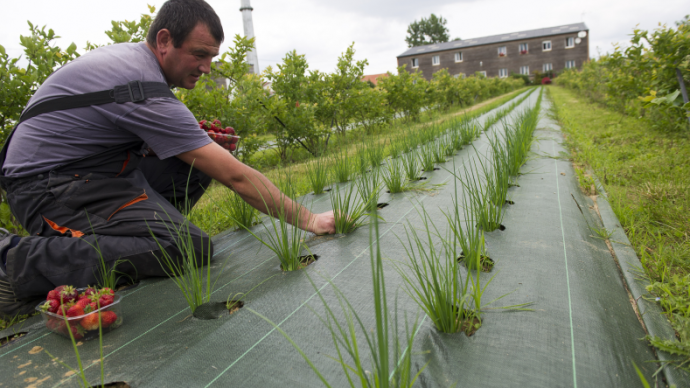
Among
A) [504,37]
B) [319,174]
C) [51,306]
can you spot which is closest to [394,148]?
[319,174]

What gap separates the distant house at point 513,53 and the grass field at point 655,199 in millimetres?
32655

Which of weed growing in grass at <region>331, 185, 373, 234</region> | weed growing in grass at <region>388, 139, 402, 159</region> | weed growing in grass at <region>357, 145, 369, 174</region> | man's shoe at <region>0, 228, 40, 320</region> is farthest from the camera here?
weed growing in grass at <region>388, 139, 402, 159</region>

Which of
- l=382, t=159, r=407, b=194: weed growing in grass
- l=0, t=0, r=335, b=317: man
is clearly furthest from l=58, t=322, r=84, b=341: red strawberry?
l=382, t=159, r=407, b=194: weed growing in grass

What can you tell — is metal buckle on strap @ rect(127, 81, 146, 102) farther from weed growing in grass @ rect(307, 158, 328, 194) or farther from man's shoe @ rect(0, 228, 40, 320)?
weed growing in grass @ rect(307, 158, 328, 194)

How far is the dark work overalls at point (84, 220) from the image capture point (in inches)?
57.8

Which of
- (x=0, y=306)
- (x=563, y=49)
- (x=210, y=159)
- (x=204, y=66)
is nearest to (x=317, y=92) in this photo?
(x=204, y=66)

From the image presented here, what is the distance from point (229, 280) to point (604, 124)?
625cm

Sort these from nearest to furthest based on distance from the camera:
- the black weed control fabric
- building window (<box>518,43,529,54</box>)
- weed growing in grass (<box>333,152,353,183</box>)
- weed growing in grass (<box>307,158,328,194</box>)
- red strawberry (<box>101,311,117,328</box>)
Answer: the black weed control fabric, red strawberry (<box>101,311,117,328</box>), weed growing in grass (<box>307,158,328,194</box>), weed growing in grass (<box>333,152,353,183</box>), building window (<box>518,43,529,54</box>)

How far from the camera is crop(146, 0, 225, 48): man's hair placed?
1618 millimetres

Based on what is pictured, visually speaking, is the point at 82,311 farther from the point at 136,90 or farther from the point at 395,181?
the point at 395,181

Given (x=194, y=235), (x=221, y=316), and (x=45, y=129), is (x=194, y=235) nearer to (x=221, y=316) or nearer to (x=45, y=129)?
(x=221, y=316)

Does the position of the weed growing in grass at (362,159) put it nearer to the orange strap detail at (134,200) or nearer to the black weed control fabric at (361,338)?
the black weed control fabric at (361,338)

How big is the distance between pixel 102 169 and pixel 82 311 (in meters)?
0.78

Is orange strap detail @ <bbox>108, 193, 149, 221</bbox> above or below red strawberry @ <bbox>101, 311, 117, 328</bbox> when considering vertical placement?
above
